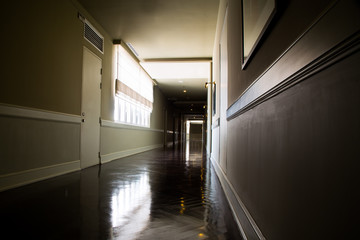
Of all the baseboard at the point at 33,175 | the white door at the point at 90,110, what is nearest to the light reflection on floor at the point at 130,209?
the baseboard at the point at 33,175

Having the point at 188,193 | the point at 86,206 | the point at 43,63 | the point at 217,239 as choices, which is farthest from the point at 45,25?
the point at 217,239

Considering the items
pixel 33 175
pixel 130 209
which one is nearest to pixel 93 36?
pixel 33 175

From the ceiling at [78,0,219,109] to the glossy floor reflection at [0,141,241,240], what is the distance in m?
3.45

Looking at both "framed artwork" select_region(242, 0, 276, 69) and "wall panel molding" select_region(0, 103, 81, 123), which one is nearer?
"framed artwork" select_region(242, 0, 276, 69)

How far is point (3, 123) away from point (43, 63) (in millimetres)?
1131

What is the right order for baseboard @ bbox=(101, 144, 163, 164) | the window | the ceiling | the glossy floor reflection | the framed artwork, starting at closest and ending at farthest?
1. the framed artwork
2. the glossy floor reflection
3. the ceiling
4. baseboard @ bbox=(101, 144, 163, 164)
5. the window

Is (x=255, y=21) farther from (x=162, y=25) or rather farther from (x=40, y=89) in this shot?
(x=162, y=25)

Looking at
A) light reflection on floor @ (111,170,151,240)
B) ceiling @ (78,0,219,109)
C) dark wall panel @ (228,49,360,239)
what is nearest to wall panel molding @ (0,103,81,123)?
light reflection on floor @ (111,170,151,240)

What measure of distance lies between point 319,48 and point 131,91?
23.0 feet

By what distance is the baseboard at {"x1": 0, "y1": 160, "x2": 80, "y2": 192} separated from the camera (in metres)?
2.85

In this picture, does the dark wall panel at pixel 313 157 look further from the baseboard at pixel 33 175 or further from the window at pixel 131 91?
the window at pixel 131 91

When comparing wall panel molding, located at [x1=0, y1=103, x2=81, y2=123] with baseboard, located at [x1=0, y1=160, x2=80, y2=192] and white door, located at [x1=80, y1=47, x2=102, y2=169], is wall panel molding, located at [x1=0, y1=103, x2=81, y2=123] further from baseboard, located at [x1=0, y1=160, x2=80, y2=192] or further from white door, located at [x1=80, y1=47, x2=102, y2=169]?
baseboard, located at [x1=0, y1=160, x2=80, y2=192]

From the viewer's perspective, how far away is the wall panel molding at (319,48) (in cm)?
53

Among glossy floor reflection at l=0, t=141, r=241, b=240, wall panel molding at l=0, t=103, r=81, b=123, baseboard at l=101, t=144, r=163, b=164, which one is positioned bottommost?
glossy floor reflection at l=0, t=141, r=241, b=240
